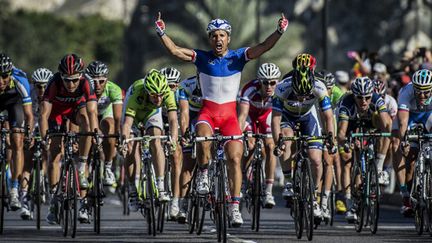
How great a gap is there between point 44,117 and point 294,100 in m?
2.81

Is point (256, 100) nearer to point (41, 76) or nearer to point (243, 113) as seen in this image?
point (243, 113)

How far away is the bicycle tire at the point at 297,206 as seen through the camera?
16.8 m

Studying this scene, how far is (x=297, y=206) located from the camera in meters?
17.0

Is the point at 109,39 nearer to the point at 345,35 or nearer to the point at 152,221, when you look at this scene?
the point at 345,35

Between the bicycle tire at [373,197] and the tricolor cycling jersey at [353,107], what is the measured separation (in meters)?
1.46

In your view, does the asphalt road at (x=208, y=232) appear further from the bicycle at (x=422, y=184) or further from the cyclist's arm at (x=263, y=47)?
the cyclist's arm at (x=263, y=47)

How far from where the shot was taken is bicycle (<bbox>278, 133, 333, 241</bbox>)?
54.4 feet

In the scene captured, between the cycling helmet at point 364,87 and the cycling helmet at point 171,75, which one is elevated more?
the cycling helmet at point 171,75

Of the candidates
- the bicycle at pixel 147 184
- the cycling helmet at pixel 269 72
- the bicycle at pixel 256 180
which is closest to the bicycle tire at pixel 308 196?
the bicycle at pixel 147 184

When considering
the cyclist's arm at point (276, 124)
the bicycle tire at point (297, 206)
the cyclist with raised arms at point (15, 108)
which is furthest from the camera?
the cyclist with raised arms at point (15, 108)

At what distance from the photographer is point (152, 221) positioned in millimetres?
17984

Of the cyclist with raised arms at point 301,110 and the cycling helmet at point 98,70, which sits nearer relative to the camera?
the cyclist with raised arms at point 301,110

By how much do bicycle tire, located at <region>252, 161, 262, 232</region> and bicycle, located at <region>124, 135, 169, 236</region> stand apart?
1324 mm

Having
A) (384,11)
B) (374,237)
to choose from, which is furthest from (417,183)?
(384,11)
